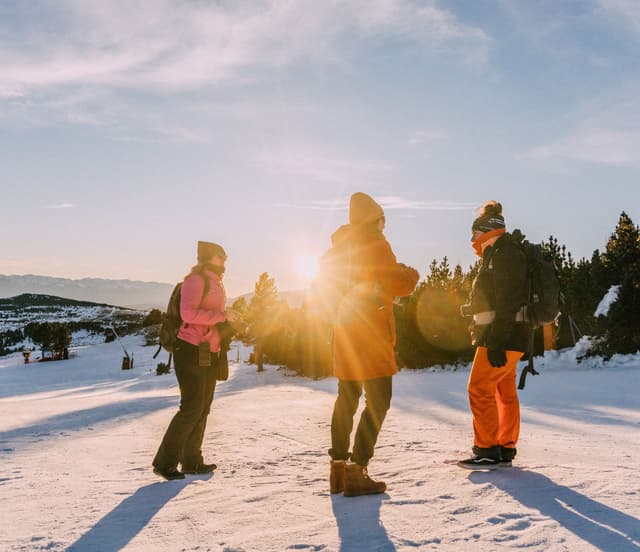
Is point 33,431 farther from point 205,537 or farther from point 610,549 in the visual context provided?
point 610,549

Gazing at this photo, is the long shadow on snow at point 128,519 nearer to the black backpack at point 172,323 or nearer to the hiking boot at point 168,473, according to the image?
the hiking boot at point 168,473

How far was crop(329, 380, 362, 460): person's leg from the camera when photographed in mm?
4117

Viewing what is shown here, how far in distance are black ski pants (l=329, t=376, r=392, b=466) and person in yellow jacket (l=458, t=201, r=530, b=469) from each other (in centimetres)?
82

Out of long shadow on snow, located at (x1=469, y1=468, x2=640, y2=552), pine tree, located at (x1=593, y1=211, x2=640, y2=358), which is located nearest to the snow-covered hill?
pine tree, located at (x1=593, y1=211, x2=640, y2=358)

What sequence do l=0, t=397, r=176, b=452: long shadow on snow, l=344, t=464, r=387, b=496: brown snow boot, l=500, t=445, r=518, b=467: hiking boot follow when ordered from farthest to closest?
l=0, t=397, r=176, b=452: long shadow on snow, l=500, t=445, r=518, b=467: hiking boot, l=344, t=464, r=387, b=496: brown snow boot

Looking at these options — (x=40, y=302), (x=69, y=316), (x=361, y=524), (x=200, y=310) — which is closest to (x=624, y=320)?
(x=200, y=310)

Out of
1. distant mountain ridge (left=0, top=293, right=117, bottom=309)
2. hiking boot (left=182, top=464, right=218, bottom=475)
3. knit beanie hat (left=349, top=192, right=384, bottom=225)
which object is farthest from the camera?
distant mountain ridge (left=0, top=293, right=117, bottom=309)

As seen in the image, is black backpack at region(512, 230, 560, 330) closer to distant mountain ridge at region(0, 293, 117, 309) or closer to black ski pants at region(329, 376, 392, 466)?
black ski pants at region(329, 376, 392, 466)

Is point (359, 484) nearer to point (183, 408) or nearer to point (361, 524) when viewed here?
point (361, 524)

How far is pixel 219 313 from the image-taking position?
198 inches

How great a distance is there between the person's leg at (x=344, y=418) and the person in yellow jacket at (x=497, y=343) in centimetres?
98

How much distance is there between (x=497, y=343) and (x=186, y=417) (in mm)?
2771

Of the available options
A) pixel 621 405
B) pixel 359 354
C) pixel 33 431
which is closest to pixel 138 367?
pixel 33 431

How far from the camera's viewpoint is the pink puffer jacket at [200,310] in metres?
4.88
